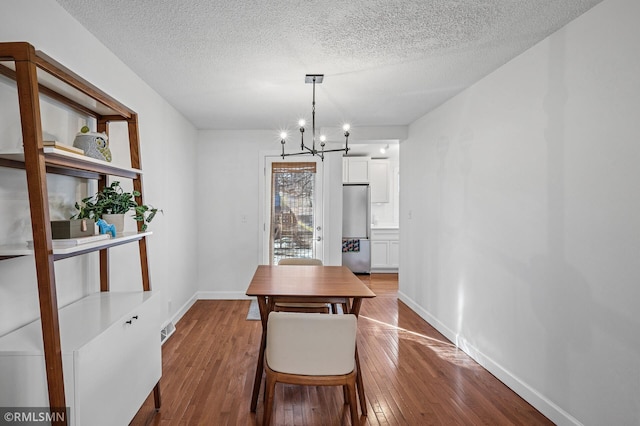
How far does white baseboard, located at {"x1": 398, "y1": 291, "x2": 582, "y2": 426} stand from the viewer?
82.0 inches

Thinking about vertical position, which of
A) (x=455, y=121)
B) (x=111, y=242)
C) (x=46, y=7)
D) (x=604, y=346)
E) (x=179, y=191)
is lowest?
(x=604, y=346)

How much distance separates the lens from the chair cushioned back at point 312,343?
5.96 ft

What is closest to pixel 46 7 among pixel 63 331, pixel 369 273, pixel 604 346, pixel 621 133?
pixel 63 331

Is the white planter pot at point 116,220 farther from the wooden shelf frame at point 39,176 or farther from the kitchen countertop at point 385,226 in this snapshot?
the kitchen countertop at point 385,226

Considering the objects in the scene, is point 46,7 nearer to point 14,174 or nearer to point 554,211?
point 14,174

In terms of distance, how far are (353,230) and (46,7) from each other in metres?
5.42

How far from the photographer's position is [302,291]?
2.31 metres

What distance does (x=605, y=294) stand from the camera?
1.82m

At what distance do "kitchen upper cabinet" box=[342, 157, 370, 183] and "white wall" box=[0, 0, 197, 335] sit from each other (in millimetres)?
3463

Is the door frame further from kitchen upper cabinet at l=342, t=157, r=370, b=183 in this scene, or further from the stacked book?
the stacked book

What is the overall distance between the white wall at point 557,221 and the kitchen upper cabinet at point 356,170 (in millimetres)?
3193

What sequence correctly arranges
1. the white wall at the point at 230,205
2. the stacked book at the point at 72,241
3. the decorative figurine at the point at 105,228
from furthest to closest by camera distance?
the white wall at the point at 230,205, the decorative figurine at the point at 105,228, the stacked book at the point at 72,241

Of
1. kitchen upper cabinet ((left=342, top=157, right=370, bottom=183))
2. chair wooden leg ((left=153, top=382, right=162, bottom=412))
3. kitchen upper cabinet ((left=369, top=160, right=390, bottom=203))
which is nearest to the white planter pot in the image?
chair wooden leg ((left=153, top=382, right=162, bottom=412))

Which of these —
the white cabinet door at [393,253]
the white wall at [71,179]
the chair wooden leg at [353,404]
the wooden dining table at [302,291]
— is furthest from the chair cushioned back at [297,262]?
the white cabinet door at [393,253]
